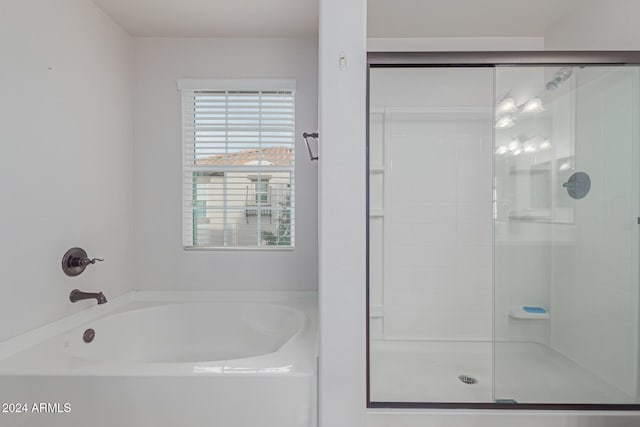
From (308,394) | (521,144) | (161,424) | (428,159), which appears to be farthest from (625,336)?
(161,424)

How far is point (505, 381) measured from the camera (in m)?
1.84

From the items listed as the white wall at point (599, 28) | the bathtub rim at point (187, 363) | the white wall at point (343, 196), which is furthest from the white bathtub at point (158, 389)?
the white wall at point (599, 28)

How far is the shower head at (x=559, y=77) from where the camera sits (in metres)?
Result: 1.73

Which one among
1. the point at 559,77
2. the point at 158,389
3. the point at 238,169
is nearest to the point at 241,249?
the point at 238,169

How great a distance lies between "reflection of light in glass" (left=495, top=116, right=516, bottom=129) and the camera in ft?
6.17

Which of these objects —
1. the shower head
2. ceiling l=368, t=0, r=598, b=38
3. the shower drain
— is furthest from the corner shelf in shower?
ceiling l=368, t=0, r=598, b=38

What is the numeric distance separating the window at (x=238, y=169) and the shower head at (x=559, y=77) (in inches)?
65.2

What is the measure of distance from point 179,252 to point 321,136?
67.8 inches

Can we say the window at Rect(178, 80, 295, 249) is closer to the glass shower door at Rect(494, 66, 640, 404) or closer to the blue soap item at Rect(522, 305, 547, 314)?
the glass shower door at Rect(494, 66, 640, 404)

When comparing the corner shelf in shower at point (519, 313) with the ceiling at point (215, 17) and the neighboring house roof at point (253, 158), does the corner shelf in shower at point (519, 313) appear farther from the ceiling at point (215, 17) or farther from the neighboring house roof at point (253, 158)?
the ceiling at point (215, 17)

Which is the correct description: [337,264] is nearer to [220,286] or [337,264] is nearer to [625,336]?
[220,286]

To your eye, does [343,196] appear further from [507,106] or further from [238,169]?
[238,169]

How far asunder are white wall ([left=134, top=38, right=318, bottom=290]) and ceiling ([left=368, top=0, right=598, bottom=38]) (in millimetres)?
576

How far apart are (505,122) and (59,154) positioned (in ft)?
8.22
